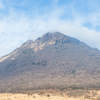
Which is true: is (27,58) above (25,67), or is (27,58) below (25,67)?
above

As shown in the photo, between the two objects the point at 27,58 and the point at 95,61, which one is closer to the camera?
the point at 95,61

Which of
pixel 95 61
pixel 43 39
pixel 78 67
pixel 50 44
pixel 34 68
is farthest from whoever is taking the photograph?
pixel 43 39

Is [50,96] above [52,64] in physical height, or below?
below

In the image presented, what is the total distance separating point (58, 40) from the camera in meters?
151

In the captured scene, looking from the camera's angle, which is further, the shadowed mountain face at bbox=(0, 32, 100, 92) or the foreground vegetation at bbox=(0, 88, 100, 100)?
the shadowed mountain face at bbox=(0, 32, 100, 92)

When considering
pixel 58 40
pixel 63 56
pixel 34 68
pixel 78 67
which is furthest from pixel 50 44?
pixel 78 67

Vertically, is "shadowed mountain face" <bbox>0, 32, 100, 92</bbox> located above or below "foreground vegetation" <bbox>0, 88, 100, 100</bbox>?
above

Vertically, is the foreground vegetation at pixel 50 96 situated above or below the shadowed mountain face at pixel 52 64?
below

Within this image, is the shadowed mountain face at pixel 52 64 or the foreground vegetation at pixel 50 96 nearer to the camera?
the foreground vegetation at pixel 50 96

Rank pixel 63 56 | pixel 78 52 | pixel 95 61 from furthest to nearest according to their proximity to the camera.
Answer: pixel 78 52 → pixel 63 56 → pixel 95 61

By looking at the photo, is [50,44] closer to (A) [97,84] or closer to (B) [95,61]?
(B) [95,61]

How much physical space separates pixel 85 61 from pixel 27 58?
60.8m

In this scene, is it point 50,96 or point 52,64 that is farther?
point 52,64

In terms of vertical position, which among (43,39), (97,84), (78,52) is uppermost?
(43,39)
